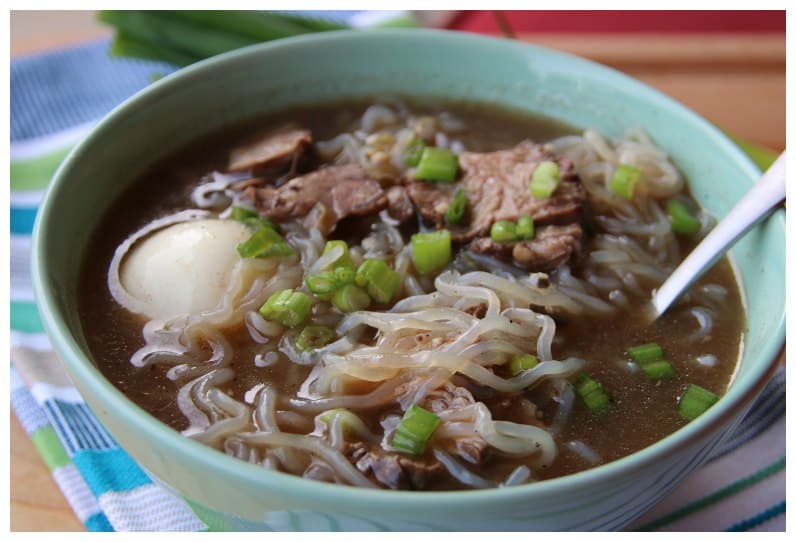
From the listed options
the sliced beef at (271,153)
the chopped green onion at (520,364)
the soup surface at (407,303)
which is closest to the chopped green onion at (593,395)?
the soup surface at (407,303)

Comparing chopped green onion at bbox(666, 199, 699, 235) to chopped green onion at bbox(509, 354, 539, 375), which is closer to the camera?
chopped green onion at bbox(509, 354, 539, 375)

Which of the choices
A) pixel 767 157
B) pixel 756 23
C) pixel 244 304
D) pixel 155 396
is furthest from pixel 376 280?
pixel 756 23

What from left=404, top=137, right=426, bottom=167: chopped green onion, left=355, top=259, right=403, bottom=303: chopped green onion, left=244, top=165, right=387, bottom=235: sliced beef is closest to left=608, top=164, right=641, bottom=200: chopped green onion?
left=404, top=137, right=426, bottom=167: chopped green onion

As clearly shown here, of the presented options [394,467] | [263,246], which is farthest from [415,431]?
[263,246]

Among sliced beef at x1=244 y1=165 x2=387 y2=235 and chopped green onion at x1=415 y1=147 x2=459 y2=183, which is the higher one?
chopped green onion at x1=415 y1=147 x2=459 y2=183

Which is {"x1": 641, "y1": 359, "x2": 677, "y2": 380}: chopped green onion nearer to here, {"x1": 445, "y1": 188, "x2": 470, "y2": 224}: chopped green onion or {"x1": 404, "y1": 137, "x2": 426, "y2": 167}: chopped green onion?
{"x1": 445, "y1": 188, "x2": 470, "y2": 224}: chopped green onion

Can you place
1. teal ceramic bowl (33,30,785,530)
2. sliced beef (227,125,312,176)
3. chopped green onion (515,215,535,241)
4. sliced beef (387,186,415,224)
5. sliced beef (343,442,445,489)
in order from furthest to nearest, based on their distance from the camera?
sliced beef (227,125,312,176) → sliced beef (387,186,415,224) → chopped green onion (515,215,535,241) → sliced beef (343,442,445,489) → teal ceramic bowl (33,30,785,530)

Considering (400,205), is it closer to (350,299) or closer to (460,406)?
(350,299)

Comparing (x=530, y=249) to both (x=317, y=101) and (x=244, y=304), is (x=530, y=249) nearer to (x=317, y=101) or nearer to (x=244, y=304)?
(x=244, y=304)
